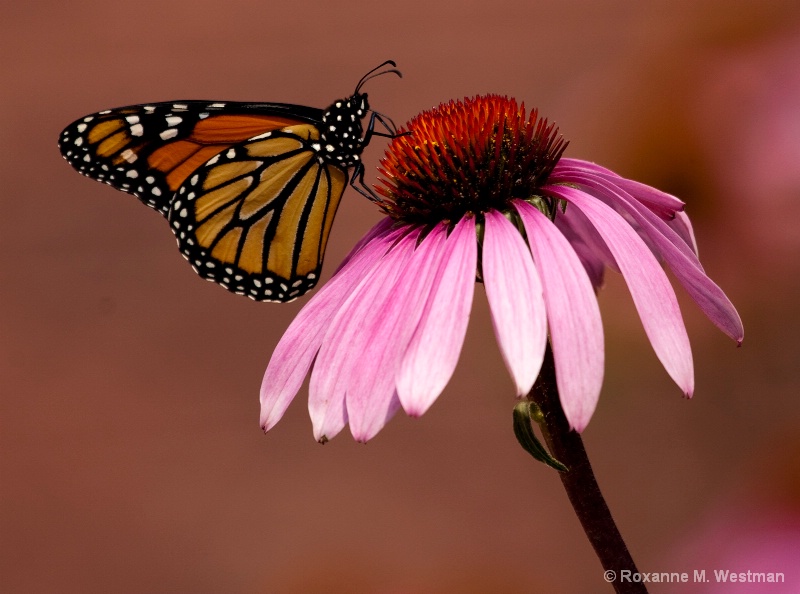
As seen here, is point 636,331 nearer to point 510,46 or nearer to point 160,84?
point 510,46

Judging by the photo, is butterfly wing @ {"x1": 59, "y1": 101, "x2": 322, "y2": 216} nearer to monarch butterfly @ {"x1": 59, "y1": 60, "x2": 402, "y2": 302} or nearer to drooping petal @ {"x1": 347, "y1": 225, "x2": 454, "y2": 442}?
monarch butterfly @ {"x1": 59, "y1": 60, "x2": 402, "y2": 302}

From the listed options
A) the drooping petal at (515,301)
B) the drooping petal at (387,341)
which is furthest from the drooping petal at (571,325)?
the drooping petal at (387,341)

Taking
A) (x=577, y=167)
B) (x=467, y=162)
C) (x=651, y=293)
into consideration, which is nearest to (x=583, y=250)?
(x=577, y=167)

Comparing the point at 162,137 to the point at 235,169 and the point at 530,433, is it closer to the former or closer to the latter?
the point at 235,169

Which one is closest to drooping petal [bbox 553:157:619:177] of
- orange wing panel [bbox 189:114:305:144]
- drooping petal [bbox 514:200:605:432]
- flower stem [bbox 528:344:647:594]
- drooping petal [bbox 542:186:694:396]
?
drooping petal [bbox 542:186:694:396]

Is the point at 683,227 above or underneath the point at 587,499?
above

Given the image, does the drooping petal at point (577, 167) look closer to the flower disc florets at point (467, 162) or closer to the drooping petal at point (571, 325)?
the flower disc florets at point (467, 162)

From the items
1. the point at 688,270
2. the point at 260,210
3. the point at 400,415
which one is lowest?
the point at 400,415
